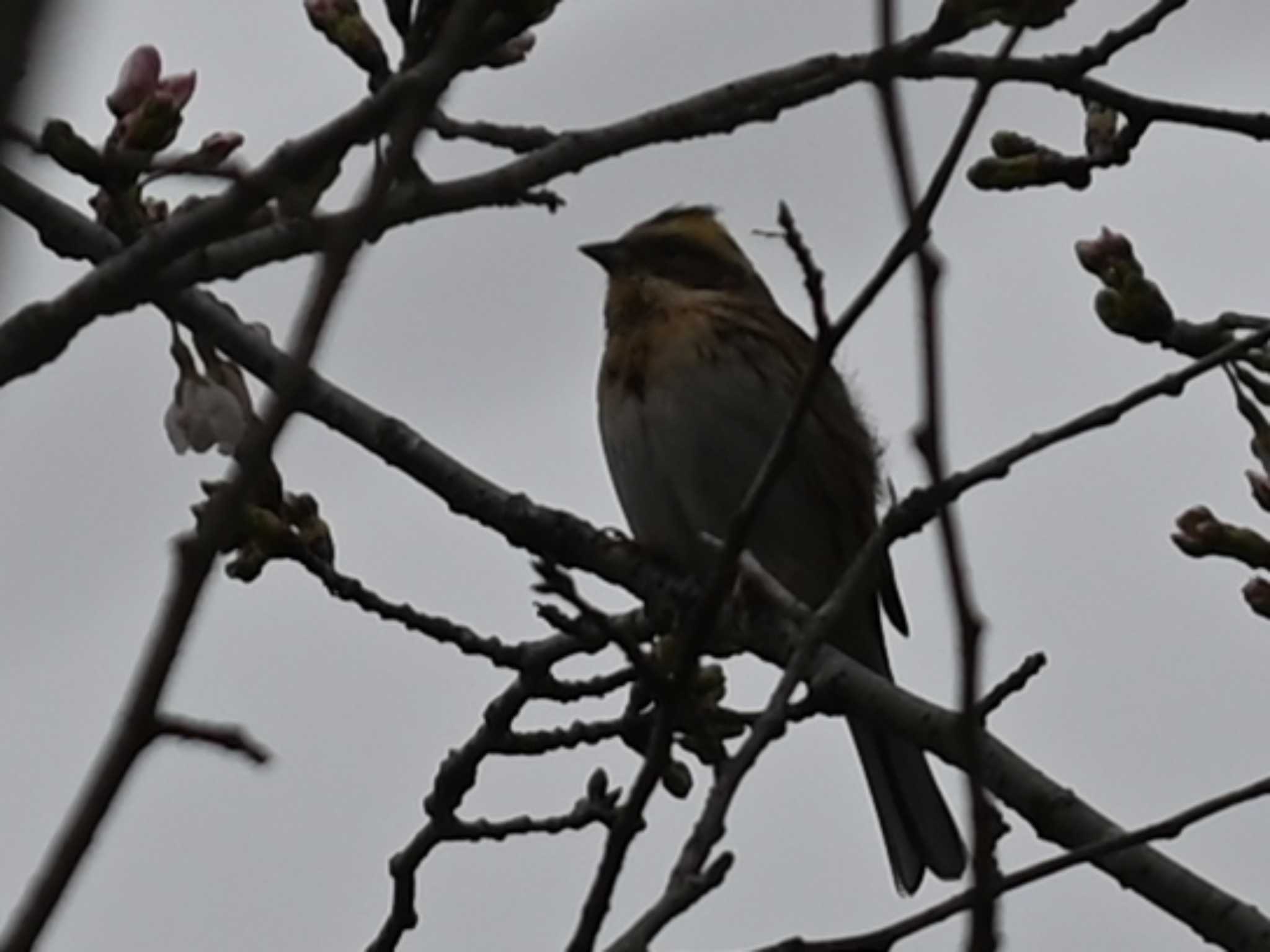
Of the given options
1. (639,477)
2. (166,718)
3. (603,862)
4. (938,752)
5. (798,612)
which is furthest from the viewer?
(639,477)

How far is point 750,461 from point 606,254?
1.03 m

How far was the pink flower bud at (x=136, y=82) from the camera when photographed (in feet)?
13.8

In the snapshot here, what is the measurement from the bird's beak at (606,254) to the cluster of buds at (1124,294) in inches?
107

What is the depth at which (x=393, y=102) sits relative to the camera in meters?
2.26

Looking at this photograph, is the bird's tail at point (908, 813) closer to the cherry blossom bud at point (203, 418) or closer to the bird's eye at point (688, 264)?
the bird's eye at point (688, 264)

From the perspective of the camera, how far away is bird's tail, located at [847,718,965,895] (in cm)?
635

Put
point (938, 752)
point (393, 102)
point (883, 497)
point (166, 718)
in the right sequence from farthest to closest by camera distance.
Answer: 1. point (883, 497)
2. point (938, 752)
3. point (393, 102)
4. point (166, 718)

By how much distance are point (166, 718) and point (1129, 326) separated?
2.95 metres

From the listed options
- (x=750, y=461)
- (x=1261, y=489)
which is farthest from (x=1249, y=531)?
(x=750, y=461)

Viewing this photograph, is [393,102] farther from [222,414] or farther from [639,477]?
[639,477]

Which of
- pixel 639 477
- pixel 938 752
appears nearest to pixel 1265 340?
pixel 938 752

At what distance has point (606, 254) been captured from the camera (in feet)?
23.6

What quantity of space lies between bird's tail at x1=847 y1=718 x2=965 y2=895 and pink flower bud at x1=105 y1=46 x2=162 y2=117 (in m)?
2.77

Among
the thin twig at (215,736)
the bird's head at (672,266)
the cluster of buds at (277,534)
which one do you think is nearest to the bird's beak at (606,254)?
the bird's head at (672,266)
